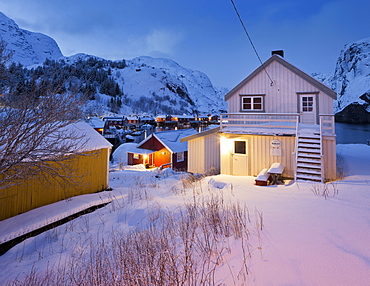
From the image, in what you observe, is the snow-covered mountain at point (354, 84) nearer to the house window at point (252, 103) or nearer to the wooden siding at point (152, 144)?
the wooden siding at point (152, 144)

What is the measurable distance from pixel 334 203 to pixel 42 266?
6.30 metres

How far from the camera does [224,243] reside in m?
3.44

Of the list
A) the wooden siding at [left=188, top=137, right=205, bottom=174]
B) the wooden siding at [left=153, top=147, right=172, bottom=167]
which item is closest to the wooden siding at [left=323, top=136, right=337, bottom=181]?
the wooden siding at [left=188, top=137, right=205, bottom=174]

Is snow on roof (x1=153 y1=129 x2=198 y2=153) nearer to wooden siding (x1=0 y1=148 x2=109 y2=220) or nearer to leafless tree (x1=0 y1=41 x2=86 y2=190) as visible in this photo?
wooden siding (x1=0 y1=148 x2=109 y2=220)

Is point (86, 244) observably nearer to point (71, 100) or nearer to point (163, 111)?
point (71, 100)

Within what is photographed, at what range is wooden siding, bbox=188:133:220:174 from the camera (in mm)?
14602

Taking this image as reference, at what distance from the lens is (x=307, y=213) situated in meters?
4.34

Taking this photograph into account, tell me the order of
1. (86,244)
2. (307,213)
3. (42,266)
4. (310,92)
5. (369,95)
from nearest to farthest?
(42,266), (307,213), (86,244), (310,92), (369,95)

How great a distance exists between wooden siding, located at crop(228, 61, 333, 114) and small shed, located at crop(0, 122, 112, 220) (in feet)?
33.6

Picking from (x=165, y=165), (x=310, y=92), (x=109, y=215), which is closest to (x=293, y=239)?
(x=109, y=215)

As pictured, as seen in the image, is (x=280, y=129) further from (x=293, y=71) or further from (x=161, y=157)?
(x=161, y=157)

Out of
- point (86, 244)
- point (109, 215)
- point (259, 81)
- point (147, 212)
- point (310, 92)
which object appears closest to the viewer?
point (86, 244)

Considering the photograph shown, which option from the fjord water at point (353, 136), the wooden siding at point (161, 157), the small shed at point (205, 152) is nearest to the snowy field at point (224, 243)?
the small shed at point (205, 152)

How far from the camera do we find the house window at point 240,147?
12352 millimetres
